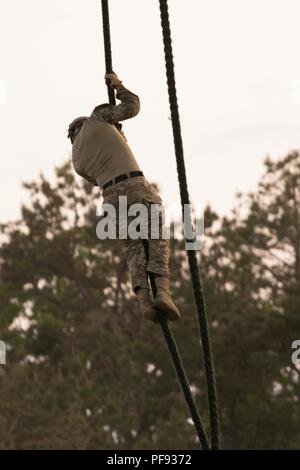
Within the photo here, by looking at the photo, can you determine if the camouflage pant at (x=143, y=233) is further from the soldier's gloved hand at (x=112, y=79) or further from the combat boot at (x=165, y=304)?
the soldier's gloved hand at (x=112, y=79)

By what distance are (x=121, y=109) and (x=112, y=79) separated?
20 centimetres

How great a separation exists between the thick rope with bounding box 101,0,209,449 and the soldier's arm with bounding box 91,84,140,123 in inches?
8.7

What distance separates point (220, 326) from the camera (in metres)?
40.0

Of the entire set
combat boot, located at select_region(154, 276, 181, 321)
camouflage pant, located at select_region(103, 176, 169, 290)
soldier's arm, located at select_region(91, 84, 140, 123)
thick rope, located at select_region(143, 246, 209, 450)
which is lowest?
thick rope, located at select_region(143, 246, 209, 450)

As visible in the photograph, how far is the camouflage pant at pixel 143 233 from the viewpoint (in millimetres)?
8180

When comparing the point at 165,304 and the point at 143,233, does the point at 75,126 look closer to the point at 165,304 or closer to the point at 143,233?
the point at 143,233

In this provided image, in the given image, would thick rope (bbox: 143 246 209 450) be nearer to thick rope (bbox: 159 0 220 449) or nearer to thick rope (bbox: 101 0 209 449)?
thick rope (bbox: 101 0 209 449)

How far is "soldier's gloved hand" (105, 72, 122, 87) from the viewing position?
830cm

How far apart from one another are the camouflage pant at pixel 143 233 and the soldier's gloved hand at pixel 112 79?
2.06 feet

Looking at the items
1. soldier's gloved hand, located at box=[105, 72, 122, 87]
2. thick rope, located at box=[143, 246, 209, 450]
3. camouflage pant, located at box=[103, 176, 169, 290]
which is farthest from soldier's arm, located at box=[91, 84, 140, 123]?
thick rope, located at box=[143, 246, 209, 450]
